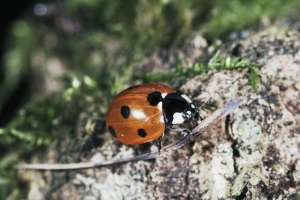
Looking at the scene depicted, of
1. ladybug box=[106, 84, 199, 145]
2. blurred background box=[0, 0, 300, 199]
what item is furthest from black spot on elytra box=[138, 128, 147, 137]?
blurred background box=[0, 0, 300, 199]

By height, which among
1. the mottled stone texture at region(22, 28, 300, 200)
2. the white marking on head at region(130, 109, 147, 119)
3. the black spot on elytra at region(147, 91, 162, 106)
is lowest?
the mottled stone texture at region(22, 28, 300, 200)

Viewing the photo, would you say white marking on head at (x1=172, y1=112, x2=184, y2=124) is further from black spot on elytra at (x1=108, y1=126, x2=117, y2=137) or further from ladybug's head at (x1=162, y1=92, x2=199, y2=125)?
black spot on elytra at (x1=108, y1=126, x2=117, y2=137)

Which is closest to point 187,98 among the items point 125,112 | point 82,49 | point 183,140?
point 183,140

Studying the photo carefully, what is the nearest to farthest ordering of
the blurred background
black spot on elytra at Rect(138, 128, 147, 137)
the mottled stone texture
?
the mottled stone texture < black spot on elytra at Rect(138, 128, 147, 137) < the blurred background

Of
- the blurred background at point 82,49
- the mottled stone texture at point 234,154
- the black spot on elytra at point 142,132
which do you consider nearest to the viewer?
the mottled stone texture at point 234,154

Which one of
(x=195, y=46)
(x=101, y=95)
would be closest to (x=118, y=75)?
(x=101, y=95)

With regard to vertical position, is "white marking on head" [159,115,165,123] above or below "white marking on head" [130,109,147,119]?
below

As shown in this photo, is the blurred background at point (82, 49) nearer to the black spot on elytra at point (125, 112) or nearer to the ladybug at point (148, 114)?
the ladybug at point (148, 114)

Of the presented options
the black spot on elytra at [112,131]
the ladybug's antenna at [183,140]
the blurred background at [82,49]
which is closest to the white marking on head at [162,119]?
the ladybug's antenna at [183,140]
